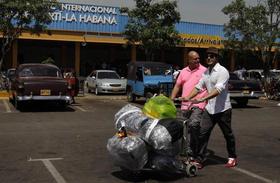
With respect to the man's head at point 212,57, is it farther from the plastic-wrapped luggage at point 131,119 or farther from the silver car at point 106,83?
the silver car at point 106,83

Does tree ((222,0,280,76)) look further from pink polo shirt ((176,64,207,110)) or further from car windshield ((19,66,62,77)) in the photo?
pink polo shirt ((176,64,207,110))

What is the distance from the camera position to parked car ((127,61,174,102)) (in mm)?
21953

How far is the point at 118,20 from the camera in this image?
137ft

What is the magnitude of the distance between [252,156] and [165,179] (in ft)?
8.55

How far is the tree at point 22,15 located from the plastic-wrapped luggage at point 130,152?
19495 mm

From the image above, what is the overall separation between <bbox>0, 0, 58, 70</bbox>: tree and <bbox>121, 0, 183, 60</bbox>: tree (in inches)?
199

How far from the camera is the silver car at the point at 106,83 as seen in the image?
28.4 meters

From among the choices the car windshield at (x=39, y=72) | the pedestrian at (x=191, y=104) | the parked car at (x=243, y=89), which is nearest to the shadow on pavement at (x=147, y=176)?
the pedestrian at (x=191, y=104)

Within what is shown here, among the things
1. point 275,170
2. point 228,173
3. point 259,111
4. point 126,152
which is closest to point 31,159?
point 126,152

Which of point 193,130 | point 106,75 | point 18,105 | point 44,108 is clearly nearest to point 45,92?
point 18,105

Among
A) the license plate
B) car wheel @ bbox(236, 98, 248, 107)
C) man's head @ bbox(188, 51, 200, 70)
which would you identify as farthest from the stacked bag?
car wheel @ bbox(236, 98, 248, 107)

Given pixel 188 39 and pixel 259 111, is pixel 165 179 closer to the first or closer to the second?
pixel 259 111

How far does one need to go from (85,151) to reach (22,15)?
1794 centimetres

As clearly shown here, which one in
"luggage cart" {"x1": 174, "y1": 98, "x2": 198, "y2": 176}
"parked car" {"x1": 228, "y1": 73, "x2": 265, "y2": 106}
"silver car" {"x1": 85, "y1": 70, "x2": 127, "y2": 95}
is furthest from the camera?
"silver car" {"x1": 85, "y1": 70, "x2": 127, "y2": 95}
